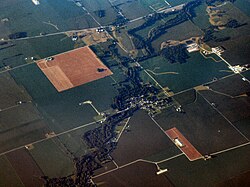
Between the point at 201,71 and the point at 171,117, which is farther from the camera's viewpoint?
the point at 201,71

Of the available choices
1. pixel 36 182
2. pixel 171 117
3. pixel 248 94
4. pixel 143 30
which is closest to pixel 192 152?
pixel 171 117

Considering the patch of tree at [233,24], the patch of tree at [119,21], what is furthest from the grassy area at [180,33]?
the patch of tree at [119,21]

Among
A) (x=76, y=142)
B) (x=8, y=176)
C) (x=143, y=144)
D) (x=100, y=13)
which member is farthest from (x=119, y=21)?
(x=8, y=176)

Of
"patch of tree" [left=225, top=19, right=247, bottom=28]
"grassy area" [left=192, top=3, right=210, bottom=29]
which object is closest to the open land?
"grassy area" [left=192, top=3, right=210, bottom=29]

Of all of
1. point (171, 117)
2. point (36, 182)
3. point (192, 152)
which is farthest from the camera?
point (171, 117)

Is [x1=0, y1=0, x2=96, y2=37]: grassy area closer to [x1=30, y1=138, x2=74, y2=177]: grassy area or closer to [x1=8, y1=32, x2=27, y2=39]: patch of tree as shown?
[x1=8, y1=32, x2=27, y2=39]: patch of tree

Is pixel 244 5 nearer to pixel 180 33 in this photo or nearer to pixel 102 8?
pixel 180 33

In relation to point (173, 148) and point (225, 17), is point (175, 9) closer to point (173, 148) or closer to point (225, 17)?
point (225, 17)
